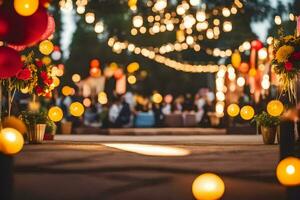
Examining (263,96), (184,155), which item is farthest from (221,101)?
(184,155)

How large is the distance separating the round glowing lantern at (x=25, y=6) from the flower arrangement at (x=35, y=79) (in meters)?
3.48

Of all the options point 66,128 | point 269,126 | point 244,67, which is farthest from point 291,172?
point 244,67

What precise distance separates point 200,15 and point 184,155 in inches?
240

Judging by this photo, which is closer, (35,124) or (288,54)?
(288,54)

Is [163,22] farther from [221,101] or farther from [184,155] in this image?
[184,155]

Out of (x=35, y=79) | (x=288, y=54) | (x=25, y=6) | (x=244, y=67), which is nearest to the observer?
(x=25, y=6)

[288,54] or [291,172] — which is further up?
[288,54]

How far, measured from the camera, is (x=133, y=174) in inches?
219

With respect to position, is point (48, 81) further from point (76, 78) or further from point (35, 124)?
point (76, 78)

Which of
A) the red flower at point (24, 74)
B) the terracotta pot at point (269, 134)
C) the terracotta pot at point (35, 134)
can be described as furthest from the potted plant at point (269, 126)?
the red flower at point (24, 74)

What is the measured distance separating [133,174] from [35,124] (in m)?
4.84

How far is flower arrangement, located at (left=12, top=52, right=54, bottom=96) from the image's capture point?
9742 mm

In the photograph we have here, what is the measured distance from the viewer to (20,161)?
649 centimetres

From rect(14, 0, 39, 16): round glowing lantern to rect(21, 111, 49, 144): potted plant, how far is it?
13.0 feet
